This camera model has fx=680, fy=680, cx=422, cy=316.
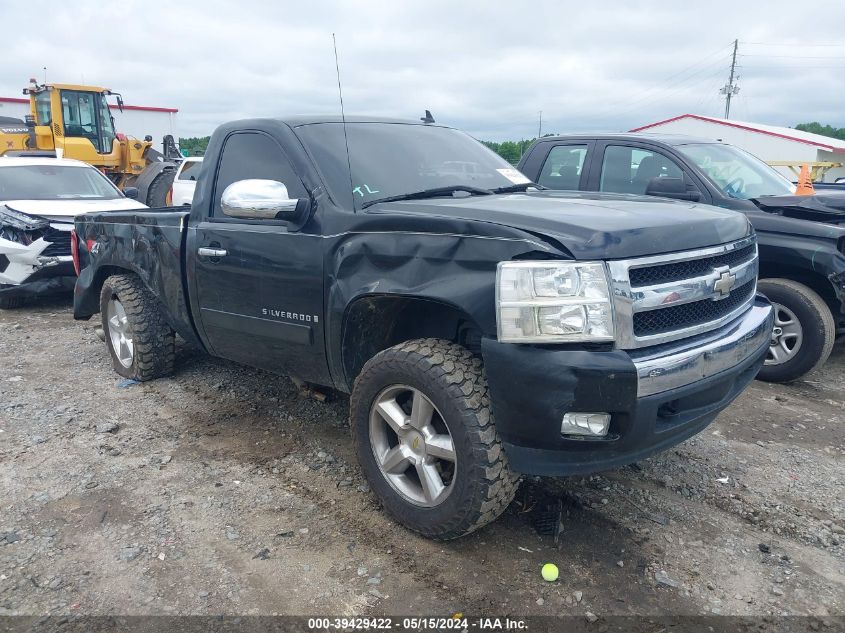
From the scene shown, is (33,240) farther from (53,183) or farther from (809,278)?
(809,278)

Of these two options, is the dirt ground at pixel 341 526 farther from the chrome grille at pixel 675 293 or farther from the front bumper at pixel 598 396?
the chrome grille at pixel 675 293

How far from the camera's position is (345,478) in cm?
370

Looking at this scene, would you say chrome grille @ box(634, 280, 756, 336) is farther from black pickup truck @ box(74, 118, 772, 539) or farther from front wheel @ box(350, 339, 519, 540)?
front wheel @ box(350, 339, 519, 540)

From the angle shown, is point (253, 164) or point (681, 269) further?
point (253, 164)

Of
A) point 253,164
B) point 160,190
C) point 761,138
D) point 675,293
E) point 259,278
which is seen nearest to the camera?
point 675,293

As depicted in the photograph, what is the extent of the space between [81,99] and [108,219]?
1318cm

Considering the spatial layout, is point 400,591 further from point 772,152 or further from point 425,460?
point 772,152

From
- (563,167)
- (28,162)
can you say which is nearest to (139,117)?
(28,162)

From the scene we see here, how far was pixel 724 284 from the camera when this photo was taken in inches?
117

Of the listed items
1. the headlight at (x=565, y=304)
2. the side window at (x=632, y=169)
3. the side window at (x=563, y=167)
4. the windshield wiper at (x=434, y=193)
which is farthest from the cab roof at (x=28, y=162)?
the headlight at (x=565, y=304)

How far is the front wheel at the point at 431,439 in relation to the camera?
2750 mm

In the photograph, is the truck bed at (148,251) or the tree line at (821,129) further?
the tree line at (821,129)

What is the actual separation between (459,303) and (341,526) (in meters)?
1.27

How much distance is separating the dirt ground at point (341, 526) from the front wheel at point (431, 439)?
0.68 feet
